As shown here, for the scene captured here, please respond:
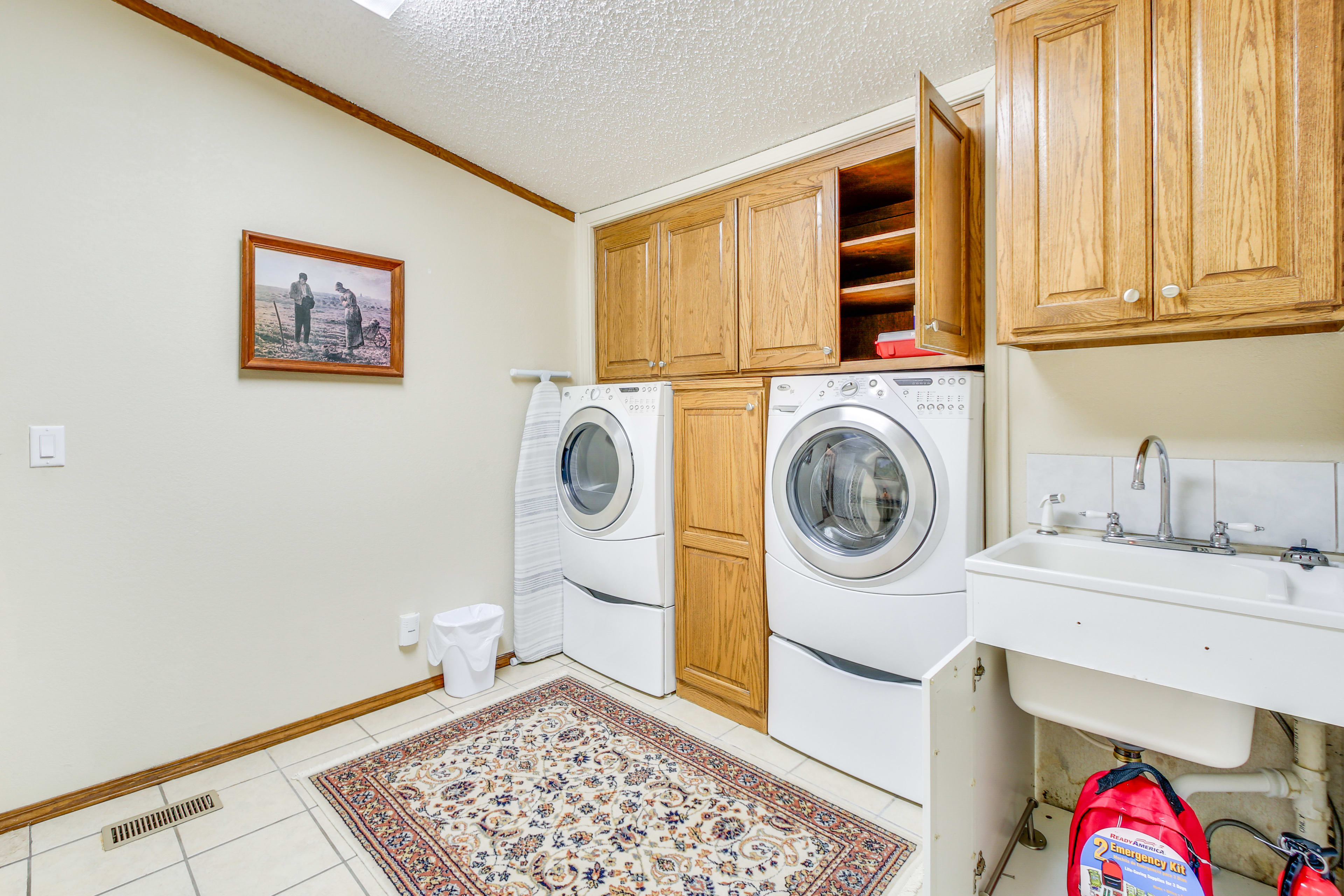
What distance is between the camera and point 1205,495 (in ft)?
4.95

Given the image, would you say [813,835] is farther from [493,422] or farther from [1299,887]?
[493,422]

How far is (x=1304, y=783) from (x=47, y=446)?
3437 millimetres

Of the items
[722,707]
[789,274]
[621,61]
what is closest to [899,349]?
[789,274]

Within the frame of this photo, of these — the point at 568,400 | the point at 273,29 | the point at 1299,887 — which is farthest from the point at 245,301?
the point at 1299,887

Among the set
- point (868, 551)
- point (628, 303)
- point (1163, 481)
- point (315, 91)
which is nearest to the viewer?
point (1163, 481)

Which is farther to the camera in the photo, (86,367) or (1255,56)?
(86,367)

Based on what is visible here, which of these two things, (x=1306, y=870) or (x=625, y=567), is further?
(x=625, y=567)

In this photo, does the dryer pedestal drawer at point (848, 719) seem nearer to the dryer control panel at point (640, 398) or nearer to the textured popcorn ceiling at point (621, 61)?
the dryer control panel at point (640, 398)

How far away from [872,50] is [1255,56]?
3.09ft

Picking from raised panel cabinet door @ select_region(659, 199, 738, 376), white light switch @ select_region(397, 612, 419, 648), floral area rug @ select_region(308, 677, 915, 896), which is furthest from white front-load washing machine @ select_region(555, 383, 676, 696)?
white light switch @ select_region(397, 612, 419, 648)

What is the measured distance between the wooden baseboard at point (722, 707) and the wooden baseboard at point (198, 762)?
44.0 inches

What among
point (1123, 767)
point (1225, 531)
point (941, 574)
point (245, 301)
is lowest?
point (1123, 767)

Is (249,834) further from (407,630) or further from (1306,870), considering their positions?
(1306,870)

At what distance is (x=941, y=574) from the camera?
172 centimetres
